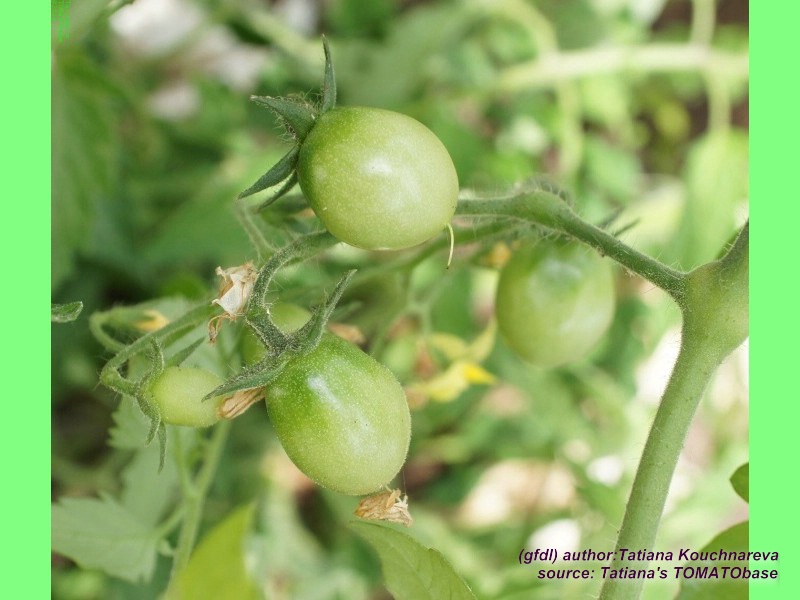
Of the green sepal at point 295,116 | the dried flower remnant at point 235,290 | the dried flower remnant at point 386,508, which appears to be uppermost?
the green sepal at point 295,116

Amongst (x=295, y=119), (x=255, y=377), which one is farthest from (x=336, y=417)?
(x=295, y=119)

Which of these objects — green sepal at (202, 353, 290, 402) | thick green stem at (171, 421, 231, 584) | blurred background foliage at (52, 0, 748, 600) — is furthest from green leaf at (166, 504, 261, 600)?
blurred background foliage at (52, 0, 748, 600)

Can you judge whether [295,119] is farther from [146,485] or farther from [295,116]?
[146,485]

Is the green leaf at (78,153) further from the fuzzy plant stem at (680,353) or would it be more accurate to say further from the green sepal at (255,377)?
the fuzzy plant stem at (680,353)

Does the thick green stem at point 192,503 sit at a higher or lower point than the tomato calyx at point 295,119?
lower

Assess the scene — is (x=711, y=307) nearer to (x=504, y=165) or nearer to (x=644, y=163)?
(x=504, y=165)

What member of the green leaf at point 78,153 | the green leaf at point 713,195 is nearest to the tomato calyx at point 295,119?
the green leaf at point 78,153
